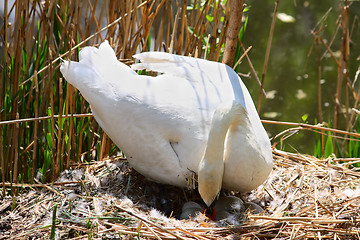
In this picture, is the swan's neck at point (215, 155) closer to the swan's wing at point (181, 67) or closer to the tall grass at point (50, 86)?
the swan's wing at point (181, 67)

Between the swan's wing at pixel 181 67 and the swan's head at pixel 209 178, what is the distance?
0.61 metres

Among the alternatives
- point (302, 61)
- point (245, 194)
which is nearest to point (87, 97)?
point (245, 194)

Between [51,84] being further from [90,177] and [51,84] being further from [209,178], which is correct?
[209,178]

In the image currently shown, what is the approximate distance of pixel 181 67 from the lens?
139 inches

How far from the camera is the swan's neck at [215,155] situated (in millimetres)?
A: 3145

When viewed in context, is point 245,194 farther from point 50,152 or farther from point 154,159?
point 50,152

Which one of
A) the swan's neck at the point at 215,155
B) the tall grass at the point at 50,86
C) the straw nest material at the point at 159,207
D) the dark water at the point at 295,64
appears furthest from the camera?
the dark water at the point at 295,64

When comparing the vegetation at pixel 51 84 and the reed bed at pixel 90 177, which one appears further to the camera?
the vegetation at pixel 51 84

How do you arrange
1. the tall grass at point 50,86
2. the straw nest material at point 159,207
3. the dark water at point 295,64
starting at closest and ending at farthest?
the straw nest material at point 159,207
the tall grass at point 50,86
the dark water at point 295,64

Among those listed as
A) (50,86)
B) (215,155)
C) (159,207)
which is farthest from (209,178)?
(50,86)

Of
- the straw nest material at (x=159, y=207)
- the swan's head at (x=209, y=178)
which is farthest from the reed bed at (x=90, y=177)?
the swan's head at (x=209, y=178)

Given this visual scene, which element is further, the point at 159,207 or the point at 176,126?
the point at 159,207

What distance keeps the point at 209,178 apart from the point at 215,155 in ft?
0.45

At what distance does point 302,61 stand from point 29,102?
507 centimetres
